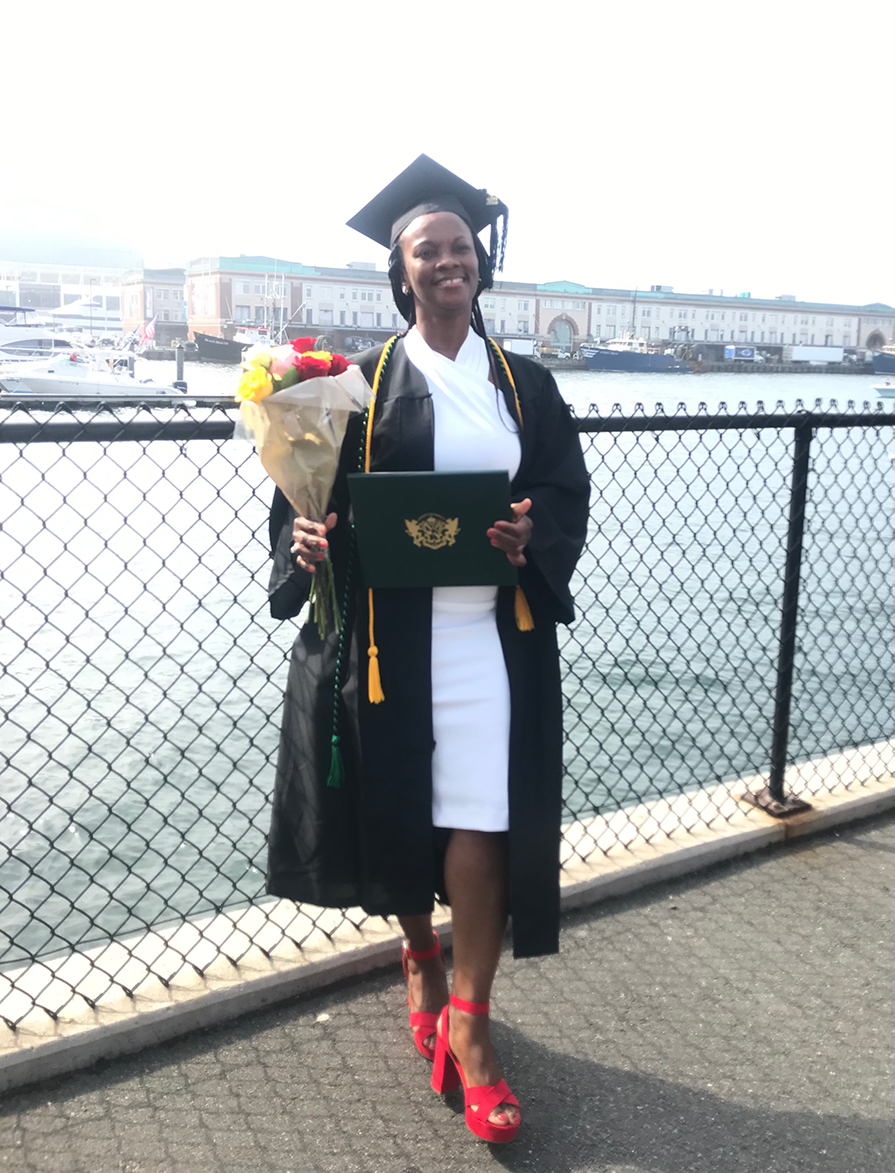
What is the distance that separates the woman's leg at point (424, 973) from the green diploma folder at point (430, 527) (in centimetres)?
93

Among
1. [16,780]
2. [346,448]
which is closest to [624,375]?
[16,780]

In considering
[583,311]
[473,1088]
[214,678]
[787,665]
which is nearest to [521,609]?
[473,1088]

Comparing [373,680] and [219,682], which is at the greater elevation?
[373,680]

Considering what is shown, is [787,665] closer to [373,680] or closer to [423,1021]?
[423,1021]

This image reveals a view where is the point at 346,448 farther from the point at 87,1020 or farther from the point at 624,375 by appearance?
the point at 624,375

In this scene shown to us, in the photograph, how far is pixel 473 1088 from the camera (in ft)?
7.68

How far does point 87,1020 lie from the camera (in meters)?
2.60

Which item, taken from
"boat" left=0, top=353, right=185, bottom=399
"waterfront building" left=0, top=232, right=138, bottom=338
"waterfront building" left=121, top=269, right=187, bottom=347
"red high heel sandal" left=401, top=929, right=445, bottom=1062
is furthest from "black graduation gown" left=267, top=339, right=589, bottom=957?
"waterfront building" left=0, top=232, right=138, bottom=338

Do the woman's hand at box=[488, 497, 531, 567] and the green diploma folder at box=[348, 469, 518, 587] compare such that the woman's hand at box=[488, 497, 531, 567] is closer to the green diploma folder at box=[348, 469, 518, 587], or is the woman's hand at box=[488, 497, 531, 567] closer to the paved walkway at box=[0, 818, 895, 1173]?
the green diploma folder at box=[348, 469, 518, 587]

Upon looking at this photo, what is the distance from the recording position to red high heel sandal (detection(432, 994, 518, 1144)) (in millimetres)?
2273

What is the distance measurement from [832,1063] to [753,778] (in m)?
1.65

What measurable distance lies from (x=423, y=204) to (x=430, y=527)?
772 millimetres

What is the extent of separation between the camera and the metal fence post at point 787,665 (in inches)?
152

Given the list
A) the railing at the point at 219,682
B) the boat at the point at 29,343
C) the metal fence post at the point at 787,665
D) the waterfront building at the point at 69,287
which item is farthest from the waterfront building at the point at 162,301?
the metal fence post at the point at 787,665
